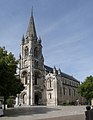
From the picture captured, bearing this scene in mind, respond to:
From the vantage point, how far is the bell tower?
7525 centimetres

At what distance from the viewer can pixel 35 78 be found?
262 ft

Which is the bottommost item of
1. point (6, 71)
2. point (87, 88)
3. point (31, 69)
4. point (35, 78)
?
point (87, 88)

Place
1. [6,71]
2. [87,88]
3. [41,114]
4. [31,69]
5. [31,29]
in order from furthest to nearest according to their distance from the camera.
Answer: [31,29] < [31,69] < [87,88] < [6,71] < [41,114]

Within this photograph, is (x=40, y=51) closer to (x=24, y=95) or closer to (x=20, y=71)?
(x=20, y=71)

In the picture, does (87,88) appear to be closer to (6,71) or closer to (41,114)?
(41,114)

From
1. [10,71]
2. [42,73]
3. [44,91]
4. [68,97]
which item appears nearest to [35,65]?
[42,73]

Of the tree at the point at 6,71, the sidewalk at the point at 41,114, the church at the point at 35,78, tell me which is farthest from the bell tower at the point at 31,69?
the tree at the point at 6,71

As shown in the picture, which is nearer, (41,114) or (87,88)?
(41,114)

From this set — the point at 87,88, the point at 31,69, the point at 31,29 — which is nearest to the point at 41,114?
the point at 87,88

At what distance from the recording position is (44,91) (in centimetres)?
8075

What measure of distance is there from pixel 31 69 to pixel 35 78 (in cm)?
495

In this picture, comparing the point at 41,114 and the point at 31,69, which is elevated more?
the point at 31,69

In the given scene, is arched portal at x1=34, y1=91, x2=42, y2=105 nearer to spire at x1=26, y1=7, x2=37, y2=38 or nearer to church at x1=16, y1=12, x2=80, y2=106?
church at x1=16, y1=12, x2=80, y2=106

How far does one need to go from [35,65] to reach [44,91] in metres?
11.0
